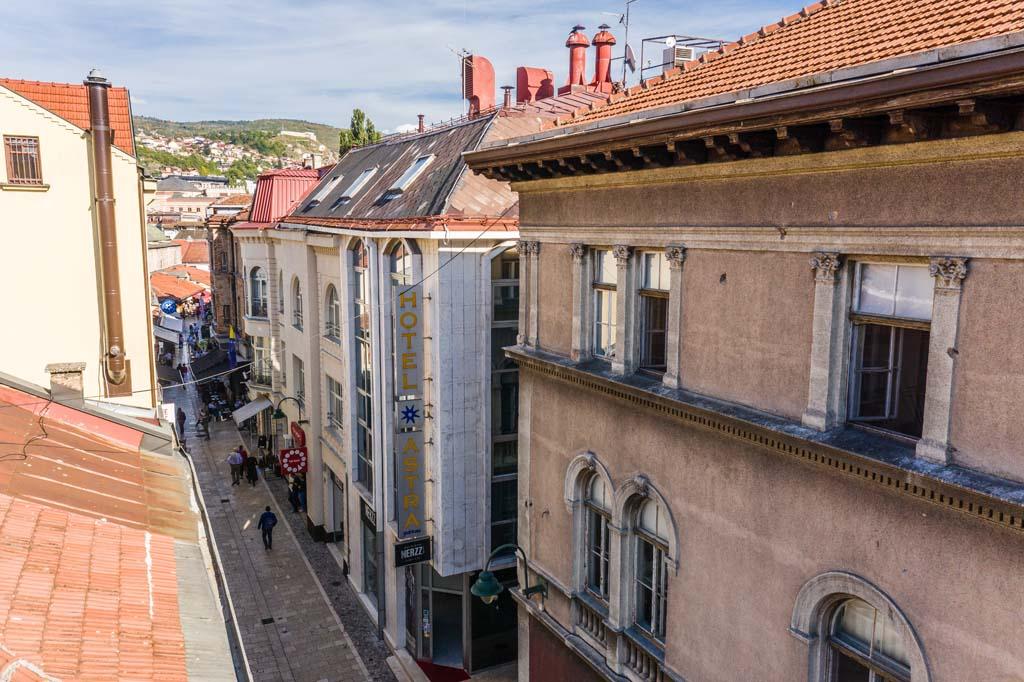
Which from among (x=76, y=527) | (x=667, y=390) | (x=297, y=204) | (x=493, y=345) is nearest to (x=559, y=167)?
(x=667, y=390)

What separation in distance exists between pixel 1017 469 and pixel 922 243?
196cm

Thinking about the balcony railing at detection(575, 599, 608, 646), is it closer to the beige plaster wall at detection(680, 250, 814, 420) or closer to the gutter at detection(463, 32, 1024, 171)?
the beige plaster wall at detection(680, 250, 814, 420)

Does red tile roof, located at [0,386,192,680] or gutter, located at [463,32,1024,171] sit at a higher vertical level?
gutter, located at [463,32,1024,171]

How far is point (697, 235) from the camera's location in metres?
9.05

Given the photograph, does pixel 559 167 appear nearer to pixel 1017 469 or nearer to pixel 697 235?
pixel 697 235

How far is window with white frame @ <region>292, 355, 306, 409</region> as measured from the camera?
27.4m

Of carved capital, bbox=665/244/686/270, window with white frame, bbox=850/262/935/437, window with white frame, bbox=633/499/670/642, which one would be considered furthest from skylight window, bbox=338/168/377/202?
window with white frame, bbox=850/262/935/437

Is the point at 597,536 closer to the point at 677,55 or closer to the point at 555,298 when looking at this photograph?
the point at 555,298

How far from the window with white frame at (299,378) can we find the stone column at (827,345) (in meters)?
22.2

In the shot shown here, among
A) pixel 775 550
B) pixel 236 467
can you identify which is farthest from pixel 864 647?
pixel 236 467

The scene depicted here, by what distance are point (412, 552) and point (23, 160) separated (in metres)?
12.0

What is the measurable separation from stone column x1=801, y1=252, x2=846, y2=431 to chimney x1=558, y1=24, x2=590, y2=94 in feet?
61.3

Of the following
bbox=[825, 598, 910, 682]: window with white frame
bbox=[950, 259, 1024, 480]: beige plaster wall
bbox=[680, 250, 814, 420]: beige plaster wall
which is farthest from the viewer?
bbox=[680, 250, 814, 420]: beige plaster wall

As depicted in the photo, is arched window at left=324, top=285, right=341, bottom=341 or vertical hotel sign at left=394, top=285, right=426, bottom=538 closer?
vertical hotel sign at left=394, top=285, right=426, bottom=538
